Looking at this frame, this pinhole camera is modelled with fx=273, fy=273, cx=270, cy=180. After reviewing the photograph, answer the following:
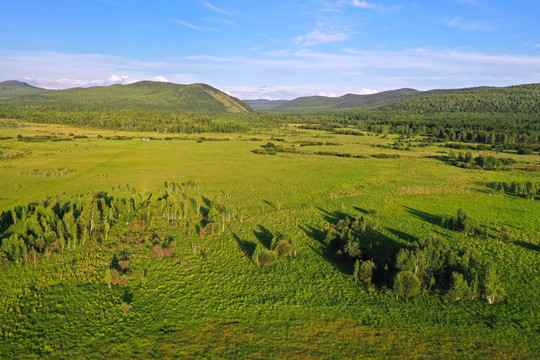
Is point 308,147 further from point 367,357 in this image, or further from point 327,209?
point 367,357

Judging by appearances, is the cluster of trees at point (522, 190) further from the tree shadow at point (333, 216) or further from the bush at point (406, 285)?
the bush at point (406, 285)

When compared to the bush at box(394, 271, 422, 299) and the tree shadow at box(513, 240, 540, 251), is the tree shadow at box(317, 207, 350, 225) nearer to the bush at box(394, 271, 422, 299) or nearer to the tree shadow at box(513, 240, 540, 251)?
the bush at box(394, 271, 422, 299)

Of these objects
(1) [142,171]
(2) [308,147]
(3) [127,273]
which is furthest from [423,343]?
(2) [308,147]

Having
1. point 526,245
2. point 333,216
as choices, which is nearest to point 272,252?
point 333,216

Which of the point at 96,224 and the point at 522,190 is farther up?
the point at 522,190

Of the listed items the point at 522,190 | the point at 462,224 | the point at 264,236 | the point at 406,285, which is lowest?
the point at 406,285

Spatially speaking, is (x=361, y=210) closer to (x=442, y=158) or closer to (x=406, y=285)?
(x=406, y=285)
